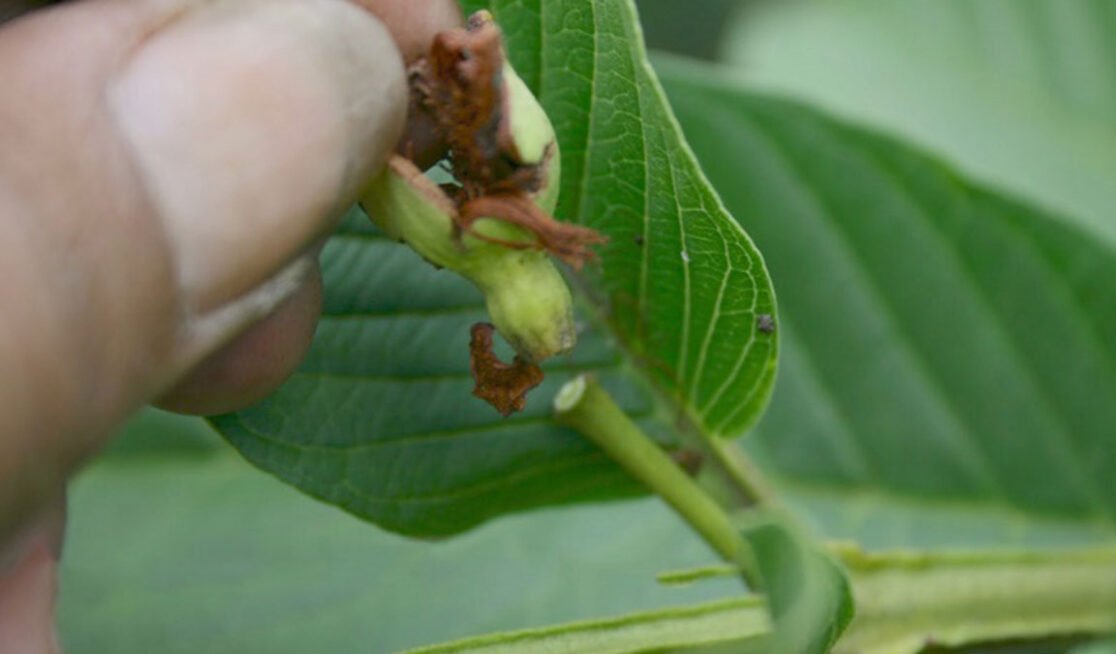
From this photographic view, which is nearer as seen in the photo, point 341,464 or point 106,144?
point 106,144

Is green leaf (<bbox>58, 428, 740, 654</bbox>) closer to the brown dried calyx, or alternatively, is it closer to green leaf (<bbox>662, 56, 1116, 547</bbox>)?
green leaf (<bbox>662, 56, 1116, 547</bbox>)

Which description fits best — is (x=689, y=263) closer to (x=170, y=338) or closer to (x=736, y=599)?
(x=736, y=599)

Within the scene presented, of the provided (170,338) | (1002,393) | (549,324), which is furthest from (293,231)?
(1002,393)

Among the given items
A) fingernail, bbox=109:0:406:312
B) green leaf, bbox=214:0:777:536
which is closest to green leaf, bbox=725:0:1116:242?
green leaf, bbox=214:0:777:536

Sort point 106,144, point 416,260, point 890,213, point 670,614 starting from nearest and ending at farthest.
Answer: point 106,144, point 670,614, point 416,260, point 890,213

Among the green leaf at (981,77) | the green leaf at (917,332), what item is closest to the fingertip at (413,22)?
the green leaf at (917,332)

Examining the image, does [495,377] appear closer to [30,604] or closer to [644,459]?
[644,459]

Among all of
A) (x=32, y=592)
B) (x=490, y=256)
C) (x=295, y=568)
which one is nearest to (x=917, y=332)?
(x=295, y=568)
